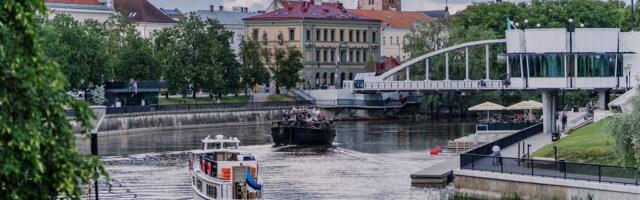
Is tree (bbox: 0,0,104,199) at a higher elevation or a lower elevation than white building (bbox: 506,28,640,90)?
lower

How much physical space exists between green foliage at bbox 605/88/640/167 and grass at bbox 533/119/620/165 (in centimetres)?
766

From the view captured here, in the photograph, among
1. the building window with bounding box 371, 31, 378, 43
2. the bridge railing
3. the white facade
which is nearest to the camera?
the bridge railing

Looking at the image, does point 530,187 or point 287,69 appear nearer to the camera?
point 530,187

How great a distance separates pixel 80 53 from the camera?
128 m

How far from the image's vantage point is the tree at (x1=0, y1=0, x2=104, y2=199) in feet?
78.6

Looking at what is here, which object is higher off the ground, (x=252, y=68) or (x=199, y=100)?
(x=252, y=68)

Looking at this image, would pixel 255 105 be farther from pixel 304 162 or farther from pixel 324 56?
pixel 304 162

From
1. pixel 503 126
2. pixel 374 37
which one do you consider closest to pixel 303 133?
pixel 503 126

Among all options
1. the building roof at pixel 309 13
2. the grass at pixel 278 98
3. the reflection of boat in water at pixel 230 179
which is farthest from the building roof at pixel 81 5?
the reflection of boat in water at pixel 230 179

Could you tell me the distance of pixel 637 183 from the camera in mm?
49969

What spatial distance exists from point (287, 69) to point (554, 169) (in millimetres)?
111879

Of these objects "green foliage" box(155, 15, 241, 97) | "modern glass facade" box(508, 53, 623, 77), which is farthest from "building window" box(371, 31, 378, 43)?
"modern glass facade" box(508, 53, 623, 77)

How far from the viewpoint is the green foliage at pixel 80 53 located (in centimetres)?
12650

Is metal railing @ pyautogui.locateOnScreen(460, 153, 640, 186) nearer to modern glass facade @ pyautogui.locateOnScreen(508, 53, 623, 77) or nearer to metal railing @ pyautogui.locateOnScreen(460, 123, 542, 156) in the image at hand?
metal railing @ pyautogui.locateOnScreen(460, 123, 542, 156)
